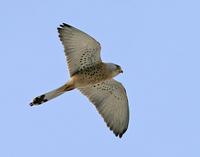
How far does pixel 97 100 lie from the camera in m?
18.4

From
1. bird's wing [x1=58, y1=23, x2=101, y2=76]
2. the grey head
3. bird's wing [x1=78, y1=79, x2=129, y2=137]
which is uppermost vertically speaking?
bird's wing [x1=58, y1=23, x2=101, y2=76]

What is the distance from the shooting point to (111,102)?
1858cm

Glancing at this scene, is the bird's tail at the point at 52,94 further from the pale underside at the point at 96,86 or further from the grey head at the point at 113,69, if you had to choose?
the grey head at the point at 113,69

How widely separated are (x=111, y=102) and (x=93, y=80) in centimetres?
119

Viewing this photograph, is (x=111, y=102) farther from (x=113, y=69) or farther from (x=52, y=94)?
(x=52, y=94)

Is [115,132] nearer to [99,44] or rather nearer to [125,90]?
[125,90]

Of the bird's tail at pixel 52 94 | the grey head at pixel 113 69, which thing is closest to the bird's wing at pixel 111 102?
the grey head at pixel 113 69

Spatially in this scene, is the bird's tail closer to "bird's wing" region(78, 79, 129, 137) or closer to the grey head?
"bird's wing" region(78, 79, 129, 137)

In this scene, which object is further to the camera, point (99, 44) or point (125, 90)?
point (125, 90)

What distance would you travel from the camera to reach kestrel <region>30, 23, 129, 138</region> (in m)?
17.2

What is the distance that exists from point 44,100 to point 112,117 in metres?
2.08

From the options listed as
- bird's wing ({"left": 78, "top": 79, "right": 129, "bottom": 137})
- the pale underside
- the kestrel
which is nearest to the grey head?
the kestrel

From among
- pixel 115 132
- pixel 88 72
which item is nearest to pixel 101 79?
pixel 88 72

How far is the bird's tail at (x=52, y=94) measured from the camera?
1731 cm
